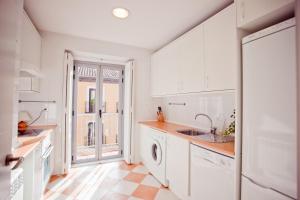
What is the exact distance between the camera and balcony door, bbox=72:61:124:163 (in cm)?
322

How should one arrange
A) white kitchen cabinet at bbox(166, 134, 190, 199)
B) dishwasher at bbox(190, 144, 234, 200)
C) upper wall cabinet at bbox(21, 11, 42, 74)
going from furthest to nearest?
white kitchen cabinet at bbox(166, 134, 190, 199) → upper wall cabinet at bbox(21, 11, 42, 74) → dishwasher at bbox(190, 144, 234, 200)

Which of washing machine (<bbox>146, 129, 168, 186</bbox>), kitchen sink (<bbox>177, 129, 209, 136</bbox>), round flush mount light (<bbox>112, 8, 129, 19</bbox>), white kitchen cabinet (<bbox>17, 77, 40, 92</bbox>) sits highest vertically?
round flush mount light (<bbox>112, 8, 129, 19</bbox>)

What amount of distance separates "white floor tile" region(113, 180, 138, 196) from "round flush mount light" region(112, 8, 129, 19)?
2337 millimetres

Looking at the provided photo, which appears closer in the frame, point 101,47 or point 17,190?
point 17,190

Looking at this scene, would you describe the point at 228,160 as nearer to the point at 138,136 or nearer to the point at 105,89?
the point at 138,136

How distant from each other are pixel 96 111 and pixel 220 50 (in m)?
2.60

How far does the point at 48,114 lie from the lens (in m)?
2.59

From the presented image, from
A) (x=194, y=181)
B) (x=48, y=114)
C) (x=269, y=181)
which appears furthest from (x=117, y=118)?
(x=269, y=181)

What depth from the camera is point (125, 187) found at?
7.57 feet

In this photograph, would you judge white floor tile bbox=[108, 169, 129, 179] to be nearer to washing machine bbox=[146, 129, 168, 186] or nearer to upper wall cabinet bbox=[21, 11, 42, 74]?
washing machine bbox=[146, 129, 168, 186]

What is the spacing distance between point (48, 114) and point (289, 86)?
2986 millimetres

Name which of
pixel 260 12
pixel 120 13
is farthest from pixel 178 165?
pixel 120 13

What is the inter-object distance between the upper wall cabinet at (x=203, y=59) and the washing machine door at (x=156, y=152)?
865 millimetres

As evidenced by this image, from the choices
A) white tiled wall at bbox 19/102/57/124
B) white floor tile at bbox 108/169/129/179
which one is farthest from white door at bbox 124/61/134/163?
white tiled wall at bbox 19/102/57/124
